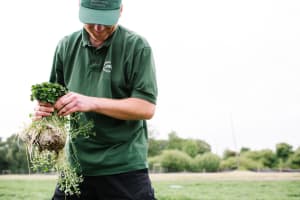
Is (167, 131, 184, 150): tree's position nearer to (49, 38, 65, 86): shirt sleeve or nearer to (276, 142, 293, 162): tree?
(276, 142, 293, 162): tree

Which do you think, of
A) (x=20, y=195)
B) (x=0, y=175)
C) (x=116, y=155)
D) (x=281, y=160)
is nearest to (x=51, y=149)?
(x=116, y=155)

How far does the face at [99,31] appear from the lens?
288 cm

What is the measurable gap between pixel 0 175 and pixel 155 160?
23.0 ft

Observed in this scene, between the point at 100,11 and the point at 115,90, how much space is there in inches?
20.0

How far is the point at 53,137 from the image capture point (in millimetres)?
2754

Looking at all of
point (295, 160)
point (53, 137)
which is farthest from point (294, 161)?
point (53, 137)

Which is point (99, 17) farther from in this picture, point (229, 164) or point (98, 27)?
point (229, 164)

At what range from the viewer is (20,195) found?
35.2 feet

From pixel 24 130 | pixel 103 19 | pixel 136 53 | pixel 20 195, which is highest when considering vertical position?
pixel 103 19

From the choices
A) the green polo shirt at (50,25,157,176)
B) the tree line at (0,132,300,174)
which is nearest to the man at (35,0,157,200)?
the green polo shirt at (50,25,157,176)

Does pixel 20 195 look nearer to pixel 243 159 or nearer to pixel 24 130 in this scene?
pixel 24 130

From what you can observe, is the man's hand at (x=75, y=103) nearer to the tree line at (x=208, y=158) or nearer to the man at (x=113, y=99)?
the man at (x=113, y=99)

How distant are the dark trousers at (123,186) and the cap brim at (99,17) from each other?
0.97 metres

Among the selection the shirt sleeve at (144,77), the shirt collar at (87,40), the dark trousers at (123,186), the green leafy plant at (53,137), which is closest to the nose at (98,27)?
the shirt collar at (87,40)
